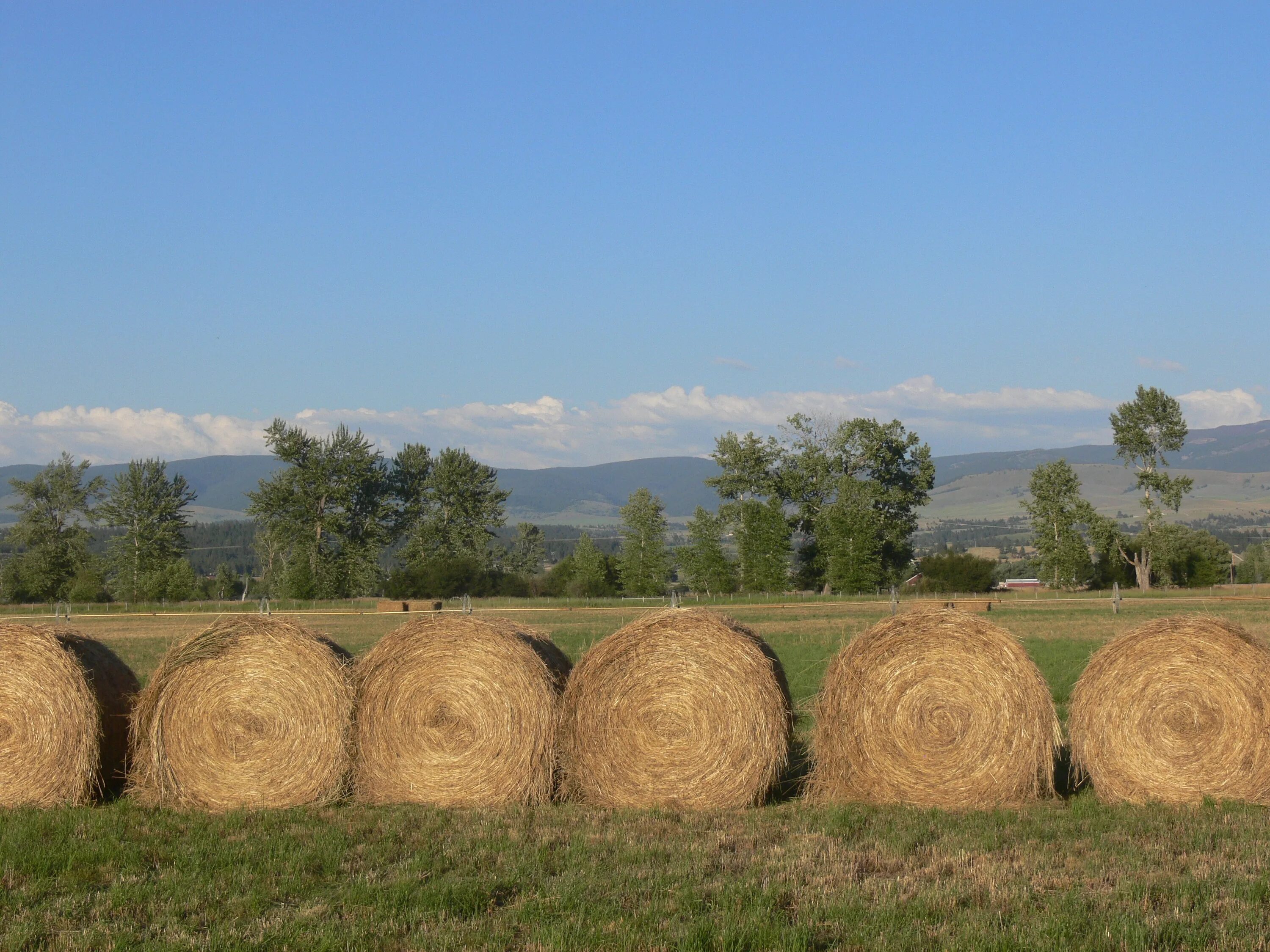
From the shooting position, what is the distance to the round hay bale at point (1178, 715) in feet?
30.7

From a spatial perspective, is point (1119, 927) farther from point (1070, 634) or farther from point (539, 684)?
point (1070, 634)

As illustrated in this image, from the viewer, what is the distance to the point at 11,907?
22.0 ft

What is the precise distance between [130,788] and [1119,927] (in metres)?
8.05

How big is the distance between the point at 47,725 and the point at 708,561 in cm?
6077

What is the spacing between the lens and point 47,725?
9.87 m

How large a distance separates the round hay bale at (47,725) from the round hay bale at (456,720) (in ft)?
7.43

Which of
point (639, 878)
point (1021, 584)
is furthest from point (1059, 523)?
point (639, 878)

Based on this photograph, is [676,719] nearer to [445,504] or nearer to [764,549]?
[764,549]

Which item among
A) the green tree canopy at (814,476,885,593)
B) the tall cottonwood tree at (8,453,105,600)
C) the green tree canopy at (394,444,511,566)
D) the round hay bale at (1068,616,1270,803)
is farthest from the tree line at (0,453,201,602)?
the round hay bale at (1068,616,1270,803)

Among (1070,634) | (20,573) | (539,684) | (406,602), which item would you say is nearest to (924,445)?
(406,602)

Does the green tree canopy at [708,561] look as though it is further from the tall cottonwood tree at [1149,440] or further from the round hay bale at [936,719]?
the round hay bale at [936,719]

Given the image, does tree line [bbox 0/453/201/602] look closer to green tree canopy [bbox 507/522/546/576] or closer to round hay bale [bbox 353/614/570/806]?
green tree canopy [bbox 507/522/546/576]

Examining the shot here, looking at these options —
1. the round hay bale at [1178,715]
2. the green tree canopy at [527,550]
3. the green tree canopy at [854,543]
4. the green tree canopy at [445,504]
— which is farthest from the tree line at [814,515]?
the round hay bale at [1178,715]

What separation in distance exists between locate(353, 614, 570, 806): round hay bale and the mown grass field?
0.40 meters
